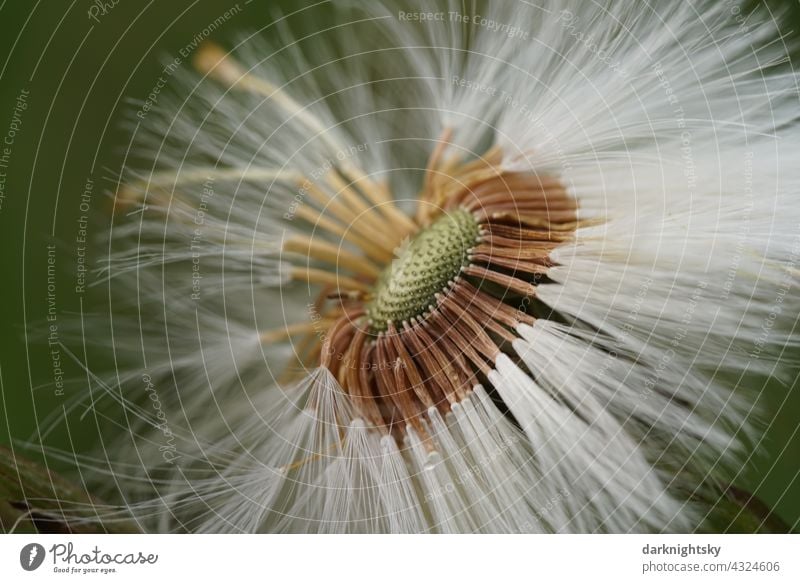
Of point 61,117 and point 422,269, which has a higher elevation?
point 61,117

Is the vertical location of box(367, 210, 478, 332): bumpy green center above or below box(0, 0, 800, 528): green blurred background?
below
